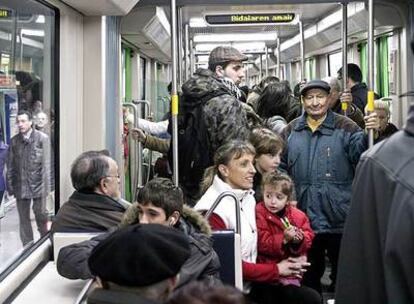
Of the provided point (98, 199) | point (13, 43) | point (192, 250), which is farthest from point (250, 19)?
point (192, 250)

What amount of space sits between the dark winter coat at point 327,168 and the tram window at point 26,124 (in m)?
1.50

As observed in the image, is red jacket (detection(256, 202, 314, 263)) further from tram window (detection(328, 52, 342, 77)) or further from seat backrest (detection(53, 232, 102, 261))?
tram window (detection(328, 52, 342, 77))

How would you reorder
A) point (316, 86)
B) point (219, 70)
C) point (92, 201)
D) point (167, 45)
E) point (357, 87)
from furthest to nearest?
point (167, 45), point (357, 87), point (219, 70), point (316, 86), point (92, 201)

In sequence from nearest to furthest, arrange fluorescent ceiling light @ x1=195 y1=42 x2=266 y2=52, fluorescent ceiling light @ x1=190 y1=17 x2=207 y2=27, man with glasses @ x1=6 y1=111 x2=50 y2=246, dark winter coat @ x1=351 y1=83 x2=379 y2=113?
man with glasses @ x1=6 y1=111 x2=50 y2=246 < dark winter coat @ x1=351 y1=83 x2=379 y2=113 < fluorescent ceiling light @ x1=190 y1=17 x2=207 y2=27 < fluorescent ceiling light @ x1=195 y1=42 x2=266 y2=52

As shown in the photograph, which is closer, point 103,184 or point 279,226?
point 103,184

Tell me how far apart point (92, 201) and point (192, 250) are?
871mm

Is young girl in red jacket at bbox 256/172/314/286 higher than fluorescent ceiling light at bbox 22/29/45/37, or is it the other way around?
fluorescent ceiling light at bbox 22/29/45/37

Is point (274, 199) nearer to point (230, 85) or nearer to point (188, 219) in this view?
point (188, 219)

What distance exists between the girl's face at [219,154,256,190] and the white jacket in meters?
0.04

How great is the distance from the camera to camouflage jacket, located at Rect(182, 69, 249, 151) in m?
4.25

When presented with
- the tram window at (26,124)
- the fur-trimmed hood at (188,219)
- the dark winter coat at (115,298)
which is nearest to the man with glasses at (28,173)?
the tram window at (26,124)

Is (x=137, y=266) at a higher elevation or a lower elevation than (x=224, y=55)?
lower

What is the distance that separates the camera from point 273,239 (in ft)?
11.8

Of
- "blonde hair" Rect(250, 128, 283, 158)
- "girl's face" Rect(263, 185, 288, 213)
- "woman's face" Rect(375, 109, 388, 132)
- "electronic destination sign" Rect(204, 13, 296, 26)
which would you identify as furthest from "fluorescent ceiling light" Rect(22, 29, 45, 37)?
"woman's face" Rect(375, 109, 388, 132)
